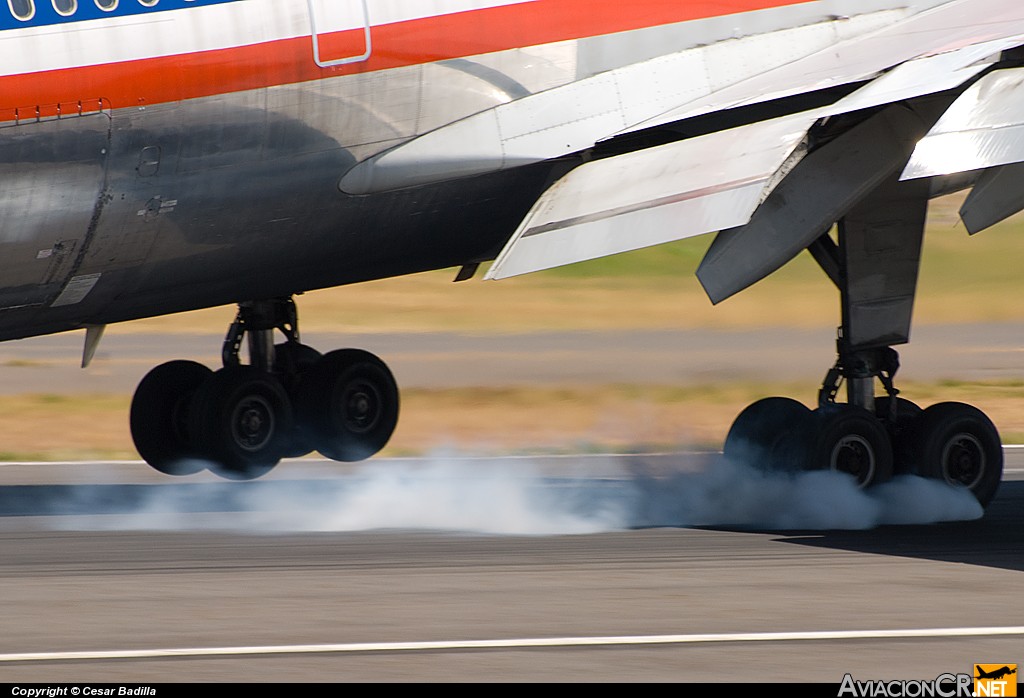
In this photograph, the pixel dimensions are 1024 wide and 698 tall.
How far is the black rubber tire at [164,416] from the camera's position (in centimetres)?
1762

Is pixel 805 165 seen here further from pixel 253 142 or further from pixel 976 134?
pixel 253 142

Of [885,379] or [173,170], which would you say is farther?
[885,379]

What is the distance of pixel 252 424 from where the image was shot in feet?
56.2

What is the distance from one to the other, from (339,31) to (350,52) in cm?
20

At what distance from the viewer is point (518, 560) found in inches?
519

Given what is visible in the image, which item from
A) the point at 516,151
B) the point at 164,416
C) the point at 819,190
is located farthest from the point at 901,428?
the point at 164,416

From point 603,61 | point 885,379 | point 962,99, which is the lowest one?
point 885,379

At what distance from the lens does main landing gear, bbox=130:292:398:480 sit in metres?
17.0

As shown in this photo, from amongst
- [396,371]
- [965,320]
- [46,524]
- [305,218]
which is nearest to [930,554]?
[305,218]

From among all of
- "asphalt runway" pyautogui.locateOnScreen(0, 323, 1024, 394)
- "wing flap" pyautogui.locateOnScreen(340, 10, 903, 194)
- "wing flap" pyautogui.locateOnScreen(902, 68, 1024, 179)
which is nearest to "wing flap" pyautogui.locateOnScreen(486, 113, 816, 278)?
"wing flap" pyautogui.locateOnScreen(340, 10, 903, 194)

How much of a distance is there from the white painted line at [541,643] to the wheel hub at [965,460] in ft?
16.6

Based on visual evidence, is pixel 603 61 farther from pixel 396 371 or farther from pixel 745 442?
pixel 396 371

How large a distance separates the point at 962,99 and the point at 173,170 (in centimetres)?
606

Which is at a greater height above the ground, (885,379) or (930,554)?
(885,379)
